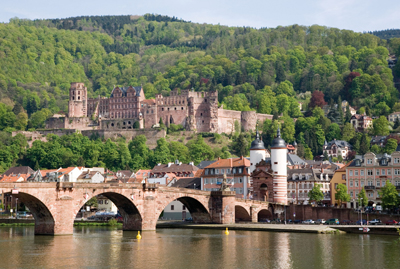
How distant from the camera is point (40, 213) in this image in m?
67.8

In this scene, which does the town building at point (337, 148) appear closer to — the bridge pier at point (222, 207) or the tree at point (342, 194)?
the tree at point (342, 194)

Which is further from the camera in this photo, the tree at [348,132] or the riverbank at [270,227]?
the tree at [348,132]

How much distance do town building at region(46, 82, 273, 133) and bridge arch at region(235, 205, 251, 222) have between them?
239 ft

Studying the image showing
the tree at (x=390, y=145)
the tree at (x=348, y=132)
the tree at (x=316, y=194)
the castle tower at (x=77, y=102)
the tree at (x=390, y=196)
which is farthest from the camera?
the castle tower at (x=77, y=102)

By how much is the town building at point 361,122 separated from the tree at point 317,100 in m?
15.2

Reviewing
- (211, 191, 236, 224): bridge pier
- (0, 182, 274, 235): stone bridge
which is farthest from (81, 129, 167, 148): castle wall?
(211, 191, 236, 224): bridge pier

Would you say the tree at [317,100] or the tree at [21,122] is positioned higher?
the tree at [317,100]

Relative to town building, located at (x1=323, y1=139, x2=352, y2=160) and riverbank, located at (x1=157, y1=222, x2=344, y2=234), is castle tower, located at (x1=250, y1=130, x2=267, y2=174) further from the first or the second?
town building, located at (x1=323, y1=139, x2=352, y2=160)

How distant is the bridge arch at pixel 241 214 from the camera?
88.0 metres

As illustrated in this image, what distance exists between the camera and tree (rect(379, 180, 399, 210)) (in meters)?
83.1

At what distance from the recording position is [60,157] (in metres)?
142

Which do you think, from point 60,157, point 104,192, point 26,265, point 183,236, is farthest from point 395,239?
point 60,157

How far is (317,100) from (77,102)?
197 ft

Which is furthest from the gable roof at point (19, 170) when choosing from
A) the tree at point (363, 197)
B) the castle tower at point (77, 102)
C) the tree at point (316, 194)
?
the tree at point (363, 197)
